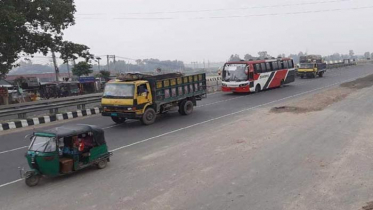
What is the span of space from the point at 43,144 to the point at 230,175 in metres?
4.69

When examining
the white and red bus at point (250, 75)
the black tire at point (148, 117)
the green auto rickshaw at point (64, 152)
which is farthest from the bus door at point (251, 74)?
the green auto rickshaw at point (64, 152)

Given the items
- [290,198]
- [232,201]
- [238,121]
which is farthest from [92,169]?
[238,121]

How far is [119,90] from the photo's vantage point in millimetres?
15117

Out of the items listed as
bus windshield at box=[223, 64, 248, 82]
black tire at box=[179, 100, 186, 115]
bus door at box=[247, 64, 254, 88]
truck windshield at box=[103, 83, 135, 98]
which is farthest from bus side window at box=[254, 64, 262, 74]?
truck windshield at box=[103, 83, 135, 98]

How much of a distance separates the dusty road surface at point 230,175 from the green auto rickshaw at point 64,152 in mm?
303

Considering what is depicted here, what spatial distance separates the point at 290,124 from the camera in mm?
13930

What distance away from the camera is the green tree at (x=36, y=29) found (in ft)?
67.4

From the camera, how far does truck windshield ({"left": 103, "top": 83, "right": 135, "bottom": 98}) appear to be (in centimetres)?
1487

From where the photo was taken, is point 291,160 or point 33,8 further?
point 33,8

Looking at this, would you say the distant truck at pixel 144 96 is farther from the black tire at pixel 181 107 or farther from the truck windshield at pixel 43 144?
the truck windshield at pixel 43 144

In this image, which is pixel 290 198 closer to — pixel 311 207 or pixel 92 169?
pixel 311 207

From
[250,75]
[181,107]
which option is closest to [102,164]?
[181,107]

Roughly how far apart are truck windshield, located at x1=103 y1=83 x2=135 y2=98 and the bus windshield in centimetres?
1371

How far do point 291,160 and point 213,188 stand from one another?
2.92 metres
